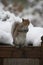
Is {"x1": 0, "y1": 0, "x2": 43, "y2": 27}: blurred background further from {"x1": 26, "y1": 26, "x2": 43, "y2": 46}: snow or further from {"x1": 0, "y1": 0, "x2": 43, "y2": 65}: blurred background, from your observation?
{"x1": 26, "y1": 26, "x2": 43, "y2": 46}: snow

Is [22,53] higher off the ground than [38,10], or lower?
lower

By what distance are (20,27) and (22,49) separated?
0.16m

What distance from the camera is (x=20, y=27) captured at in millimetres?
1587

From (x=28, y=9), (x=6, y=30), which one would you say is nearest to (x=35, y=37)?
(x=6, y=30)

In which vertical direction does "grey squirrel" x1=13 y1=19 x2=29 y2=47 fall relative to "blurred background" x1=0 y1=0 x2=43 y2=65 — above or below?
below

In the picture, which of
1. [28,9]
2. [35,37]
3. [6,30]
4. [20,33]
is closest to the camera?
[20,33]

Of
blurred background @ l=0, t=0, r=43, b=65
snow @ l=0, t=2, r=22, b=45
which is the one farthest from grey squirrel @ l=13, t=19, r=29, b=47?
blurred background @ l=0, t=0, r=43, b=65

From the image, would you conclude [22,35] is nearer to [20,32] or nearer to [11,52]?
[20,32]

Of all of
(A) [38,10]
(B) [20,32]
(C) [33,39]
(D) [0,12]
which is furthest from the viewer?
(A) [38,10]

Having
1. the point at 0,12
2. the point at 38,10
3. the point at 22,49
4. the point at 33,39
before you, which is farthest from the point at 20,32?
the point at 38,10

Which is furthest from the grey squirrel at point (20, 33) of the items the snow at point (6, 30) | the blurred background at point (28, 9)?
the blurred background at point (28, 9)

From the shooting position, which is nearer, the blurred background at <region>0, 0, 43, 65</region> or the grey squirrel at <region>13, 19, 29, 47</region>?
the grey squirrel at <region>13, 19, 29, 47</region>

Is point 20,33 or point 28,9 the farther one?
point 28,9

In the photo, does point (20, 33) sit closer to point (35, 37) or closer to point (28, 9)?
point (35, 37)
